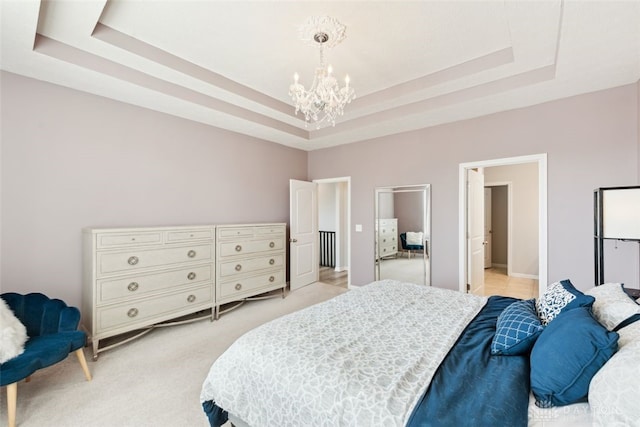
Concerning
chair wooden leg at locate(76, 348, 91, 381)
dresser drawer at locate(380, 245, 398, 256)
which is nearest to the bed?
chair wooden leg at locate(76, 348, 91, 381)

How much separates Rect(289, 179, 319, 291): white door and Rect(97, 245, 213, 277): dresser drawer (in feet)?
5.48

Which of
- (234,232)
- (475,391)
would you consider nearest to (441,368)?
(475,391)

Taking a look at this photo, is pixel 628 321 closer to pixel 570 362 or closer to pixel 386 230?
pixel 570 362

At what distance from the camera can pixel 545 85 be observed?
270 cm

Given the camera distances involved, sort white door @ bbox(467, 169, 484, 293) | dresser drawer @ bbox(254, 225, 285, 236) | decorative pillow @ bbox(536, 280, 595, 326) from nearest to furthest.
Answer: decorative pillow @ bbox(536, 280, 595, 326) < white door @ bbox(467, 169, 484, 293) < dresser drawer @ bbox(254, 225, 285, 236)

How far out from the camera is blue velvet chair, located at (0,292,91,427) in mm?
1725

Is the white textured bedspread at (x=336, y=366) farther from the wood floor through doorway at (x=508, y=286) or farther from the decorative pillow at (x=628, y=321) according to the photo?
the wood floor through doorway at (x=508, y=286)

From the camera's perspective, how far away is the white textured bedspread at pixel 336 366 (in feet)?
3.69

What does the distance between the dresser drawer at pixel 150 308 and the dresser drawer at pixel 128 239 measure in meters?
0.59

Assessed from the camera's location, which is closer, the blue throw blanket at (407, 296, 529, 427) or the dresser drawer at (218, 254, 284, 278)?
the blue throw blanket at (407, 296, 529, 427)

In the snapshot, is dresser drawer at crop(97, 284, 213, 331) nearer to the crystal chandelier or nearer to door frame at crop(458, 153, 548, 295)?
the crystal chandelier

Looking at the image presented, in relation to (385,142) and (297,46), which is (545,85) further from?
(297,46)

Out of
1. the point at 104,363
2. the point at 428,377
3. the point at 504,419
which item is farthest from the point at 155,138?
the point at 504,419

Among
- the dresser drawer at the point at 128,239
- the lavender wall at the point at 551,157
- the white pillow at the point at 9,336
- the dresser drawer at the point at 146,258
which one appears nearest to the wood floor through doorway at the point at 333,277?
the lavender wall at the point at 551,157
